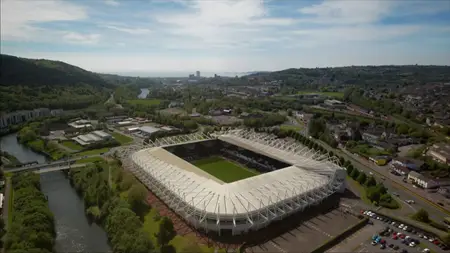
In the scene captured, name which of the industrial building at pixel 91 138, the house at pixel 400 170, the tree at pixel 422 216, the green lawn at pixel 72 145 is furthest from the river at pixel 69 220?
the house at pixel 400 170

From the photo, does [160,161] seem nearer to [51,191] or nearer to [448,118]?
[51,191]

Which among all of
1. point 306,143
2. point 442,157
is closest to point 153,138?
point 306,143

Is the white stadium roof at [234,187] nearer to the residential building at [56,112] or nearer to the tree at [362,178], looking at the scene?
the tree at [362,178]

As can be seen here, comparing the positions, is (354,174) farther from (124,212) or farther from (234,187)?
(124,212)

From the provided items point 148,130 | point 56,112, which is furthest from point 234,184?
point 56,112

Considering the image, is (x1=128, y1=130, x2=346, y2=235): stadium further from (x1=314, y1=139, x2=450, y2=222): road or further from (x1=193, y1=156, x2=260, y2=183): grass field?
(x1=314, y1=139, x2=450, y2=222): road

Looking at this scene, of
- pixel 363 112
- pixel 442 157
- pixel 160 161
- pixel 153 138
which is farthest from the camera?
pixel 363 112
